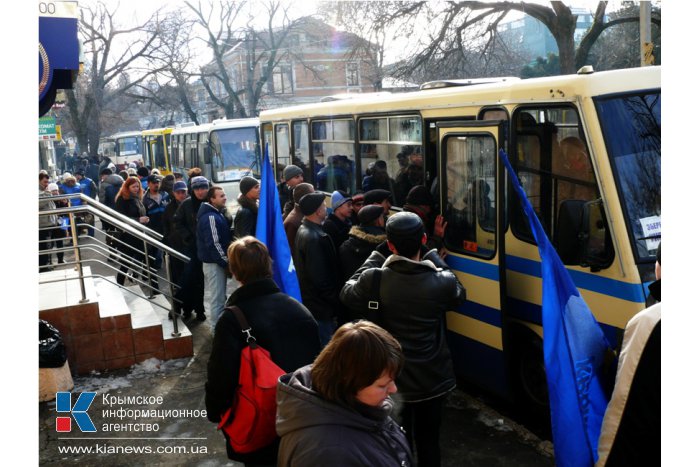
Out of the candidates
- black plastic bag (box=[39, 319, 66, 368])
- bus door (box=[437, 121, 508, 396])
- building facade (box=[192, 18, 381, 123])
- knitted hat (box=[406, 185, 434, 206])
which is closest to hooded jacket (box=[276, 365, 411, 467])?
bus door (box=[437, 121, 508, 396])

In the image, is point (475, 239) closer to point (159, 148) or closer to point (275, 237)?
point (275, 237)

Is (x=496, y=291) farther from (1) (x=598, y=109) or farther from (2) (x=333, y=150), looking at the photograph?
(2) (x=333, y=150)

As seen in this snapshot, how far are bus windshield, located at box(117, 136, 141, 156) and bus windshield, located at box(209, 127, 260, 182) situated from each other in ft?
93.2

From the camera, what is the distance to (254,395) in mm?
3463

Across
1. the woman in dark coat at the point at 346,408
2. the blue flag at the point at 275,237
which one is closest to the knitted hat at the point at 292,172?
the blue flag at the point at 275,237

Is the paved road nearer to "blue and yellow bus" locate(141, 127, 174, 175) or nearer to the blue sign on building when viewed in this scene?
the blue sign on building

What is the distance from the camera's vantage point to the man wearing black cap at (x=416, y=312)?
4133 millimetres

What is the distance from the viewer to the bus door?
5680 millimetres

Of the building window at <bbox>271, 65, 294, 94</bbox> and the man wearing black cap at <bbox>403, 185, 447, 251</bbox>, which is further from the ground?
the building window at <bbox>271, 65, 294, 94</bbox>

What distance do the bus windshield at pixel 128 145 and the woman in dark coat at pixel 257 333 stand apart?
44366 millimetres

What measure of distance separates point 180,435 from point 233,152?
45.8 feet

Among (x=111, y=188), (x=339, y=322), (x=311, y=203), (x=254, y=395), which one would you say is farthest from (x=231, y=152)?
(x=254, y=395)
